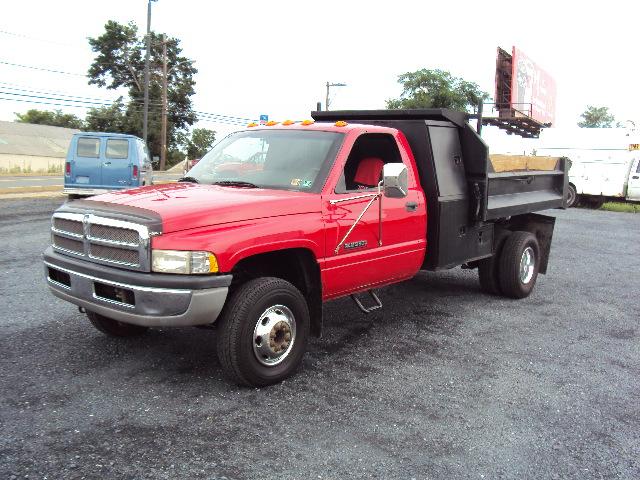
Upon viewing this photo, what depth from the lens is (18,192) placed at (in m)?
19.3

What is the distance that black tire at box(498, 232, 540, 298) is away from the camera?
7.02 metres

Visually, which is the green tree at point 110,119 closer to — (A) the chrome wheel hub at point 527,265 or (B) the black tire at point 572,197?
(B) the black tire at point 572,197

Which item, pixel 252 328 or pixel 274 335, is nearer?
pixel 252 328

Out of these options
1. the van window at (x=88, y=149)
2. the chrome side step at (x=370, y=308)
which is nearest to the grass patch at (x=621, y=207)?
the van window at (x=88, y=149)

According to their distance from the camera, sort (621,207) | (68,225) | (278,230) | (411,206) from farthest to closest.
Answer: (621,207) → (411,206) → (68,225) → (278,230)

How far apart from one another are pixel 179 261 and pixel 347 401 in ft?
4.84

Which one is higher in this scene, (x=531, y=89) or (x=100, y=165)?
(x=531, y=89)

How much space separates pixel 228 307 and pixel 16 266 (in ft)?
17.1

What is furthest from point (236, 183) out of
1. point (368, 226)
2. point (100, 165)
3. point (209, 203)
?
point (100, 165)

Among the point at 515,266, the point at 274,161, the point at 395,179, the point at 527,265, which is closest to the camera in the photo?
the point at 395,179

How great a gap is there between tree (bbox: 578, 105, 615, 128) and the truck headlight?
90817 mm

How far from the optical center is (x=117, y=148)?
1508cm

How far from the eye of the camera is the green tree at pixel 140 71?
55781 millimetres

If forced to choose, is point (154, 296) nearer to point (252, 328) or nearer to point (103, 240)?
point (103, 240)
